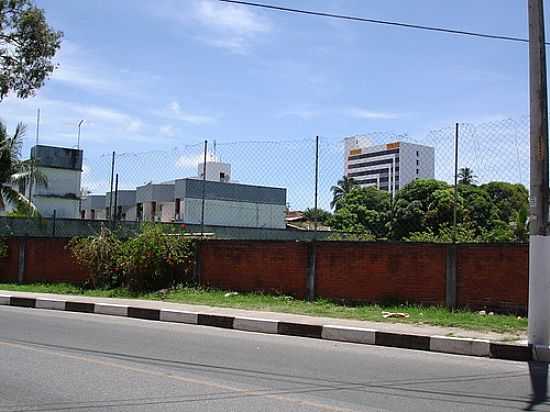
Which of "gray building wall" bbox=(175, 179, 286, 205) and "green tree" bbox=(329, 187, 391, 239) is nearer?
A: "gray building wall" bbox=(175, 179, 286, 205)

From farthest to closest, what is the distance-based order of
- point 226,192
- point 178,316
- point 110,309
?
point 226,192, point 110,309, point 178,316

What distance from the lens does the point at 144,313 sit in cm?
1419

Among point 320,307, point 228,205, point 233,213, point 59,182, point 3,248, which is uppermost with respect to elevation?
point 59,182

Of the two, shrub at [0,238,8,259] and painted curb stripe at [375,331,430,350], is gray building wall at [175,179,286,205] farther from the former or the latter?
painted curb stripe at [375,331,430,350]

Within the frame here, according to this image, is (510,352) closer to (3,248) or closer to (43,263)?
(43,263)

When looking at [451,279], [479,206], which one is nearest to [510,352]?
[451,279]

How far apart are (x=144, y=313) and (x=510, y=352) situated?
7.79 meters

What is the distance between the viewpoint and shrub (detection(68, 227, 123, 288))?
18.3 m

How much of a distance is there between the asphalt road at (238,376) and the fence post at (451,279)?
3.27 meters

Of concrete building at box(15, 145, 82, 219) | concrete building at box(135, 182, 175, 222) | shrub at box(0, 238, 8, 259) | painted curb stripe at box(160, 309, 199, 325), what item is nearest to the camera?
painted curb stripe at box(160, 309, 199, 325)

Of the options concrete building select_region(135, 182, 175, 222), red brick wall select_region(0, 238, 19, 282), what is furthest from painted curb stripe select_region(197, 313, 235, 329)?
concrete building select_region(135, 182, 175, 222)

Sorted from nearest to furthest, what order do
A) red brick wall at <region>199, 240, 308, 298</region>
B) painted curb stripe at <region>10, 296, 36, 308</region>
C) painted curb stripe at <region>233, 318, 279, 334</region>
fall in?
painted curb stripe at <region>233, 318, 279, 334</region> → red brick wall at <region>199, 240, 308, 298</region> → painted curb stripe at <region>10, 296, 36, 308</region>

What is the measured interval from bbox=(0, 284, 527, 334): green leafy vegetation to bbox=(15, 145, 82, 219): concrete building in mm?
24363

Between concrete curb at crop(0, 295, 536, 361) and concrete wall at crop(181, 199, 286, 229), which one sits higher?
concrete wall at crop(181, 199, 286, 229)
